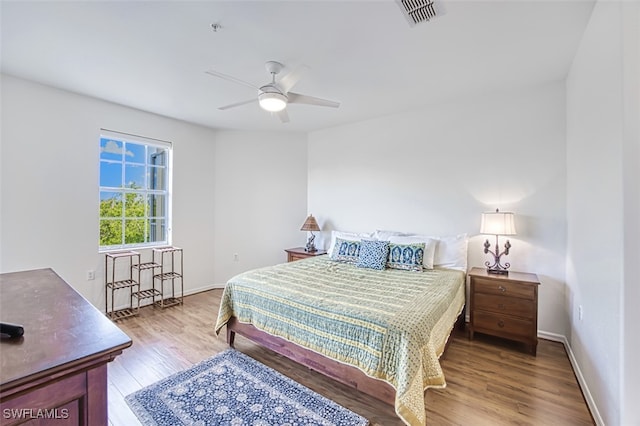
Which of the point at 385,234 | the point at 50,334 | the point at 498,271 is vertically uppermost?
the point at 385,234

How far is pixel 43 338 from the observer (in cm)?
91

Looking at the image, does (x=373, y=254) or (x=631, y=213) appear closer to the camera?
(x=631, y=213)

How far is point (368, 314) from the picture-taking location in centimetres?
193

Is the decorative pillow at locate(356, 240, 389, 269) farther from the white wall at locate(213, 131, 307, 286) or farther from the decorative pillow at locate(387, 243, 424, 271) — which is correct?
the white wall at locate(213, 131, 307, 286)

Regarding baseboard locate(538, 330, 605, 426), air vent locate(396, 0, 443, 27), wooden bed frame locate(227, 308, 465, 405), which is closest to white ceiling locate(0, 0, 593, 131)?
air vent locate(396, 0, 443, 27)

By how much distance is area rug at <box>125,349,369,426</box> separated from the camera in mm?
1851

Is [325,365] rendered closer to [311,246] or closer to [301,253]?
[301,253]

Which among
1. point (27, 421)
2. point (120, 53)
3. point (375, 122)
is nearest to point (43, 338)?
point (27, 421)

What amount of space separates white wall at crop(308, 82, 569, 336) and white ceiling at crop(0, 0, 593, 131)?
350 mm

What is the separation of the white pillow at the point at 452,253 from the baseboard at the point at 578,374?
3.37 ft

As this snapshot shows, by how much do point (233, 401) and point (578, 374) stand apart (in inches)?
106

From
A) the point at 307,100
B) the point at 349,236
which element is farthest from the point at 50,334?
the point at 349,236
